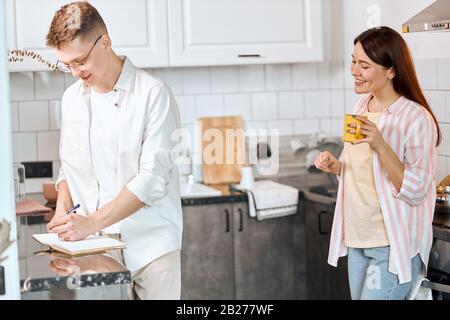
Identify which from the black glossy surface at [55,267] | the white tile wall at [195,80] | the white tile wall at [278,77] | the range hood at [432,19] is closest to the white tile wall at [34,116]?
the black glossy surface at [55,267]

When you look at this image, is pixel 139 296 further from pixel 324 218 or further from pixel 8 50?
pixel 8 50

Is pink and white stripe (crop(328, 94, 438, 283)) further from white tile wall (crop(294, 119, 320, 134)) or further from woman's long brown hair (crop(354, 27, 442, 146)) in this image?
white tile wall (crop(294, 119, 320, 134))

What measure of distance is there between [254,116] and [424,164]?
430 millimetres

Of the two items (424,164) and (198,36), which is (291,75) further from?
(424,164)

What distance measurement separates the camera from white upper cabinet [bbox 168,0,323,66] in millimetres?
2014

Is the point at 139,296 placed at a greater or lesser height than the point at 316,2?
lesser

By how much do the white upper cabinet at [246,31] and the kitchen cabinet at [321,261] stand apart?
1.23ft

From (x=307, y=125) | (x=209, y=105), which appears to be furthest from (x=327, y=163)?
(x=209, y=105)

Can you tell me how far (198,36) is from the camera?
2.02 meters

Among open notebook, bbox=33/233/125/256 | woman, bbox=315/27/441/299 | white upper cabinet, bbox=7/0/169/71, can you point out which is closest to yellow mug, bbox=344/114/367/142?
woman, bbox=315/27/441/299

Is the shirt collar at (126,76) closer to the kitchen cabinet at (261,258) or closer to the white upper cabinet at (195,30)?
the white upper cabinet at (195,30)

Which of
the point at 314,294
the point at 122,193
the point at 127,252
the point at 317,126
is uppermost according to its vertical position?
the point at 317,126

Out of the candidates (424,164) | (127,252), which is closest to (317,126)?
(424,164)

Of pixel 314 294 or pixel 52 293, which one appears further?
pixel 314 294
